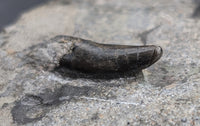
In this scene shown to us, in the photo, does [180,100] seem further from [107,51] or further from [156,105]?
[107,51]

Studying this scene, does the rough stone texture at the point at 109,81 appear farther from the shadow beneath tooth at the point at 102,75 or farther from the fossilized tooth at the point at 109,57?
the fossilized tooth at the point at 109,57

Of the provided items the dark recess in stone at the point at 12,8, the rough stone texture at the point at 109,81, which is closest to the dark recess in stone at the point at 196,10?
the rough stone texture at the point at 109,81

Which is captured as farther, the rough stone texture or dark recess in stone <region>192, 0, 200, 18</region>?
dark recess in stone <region>192, 0, 200, 18</region>

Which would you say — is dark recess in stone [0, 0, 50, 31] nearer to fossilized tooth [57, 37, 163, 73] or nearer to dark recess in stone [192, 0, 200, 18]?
fossilized tooth [57, 37, 163, 73]

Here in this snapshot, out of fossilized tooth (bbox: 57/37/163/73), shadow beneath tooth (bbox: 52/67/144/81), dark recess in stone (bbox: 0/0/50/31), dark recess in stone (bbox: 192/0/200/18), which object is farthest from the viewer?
dark recess in stone (bbox: 0/0/50/31)

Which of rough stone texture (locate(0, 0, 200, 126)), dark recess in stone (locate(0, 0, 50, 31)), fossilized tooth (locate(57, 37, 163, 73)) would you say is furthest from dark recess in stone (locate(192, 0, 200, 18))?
dark recess in stone (locate(0, 0, 50, 31))
